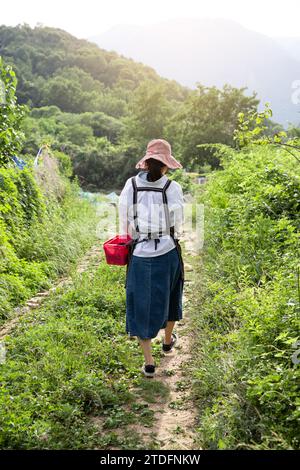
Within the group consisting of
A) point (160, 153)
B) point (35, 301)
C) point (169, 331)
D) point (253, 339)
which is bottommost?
point (35, 301)

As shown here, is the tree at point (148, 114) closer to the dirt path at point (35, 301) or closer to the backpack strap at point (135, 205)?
the dirt path at point (35, 301)

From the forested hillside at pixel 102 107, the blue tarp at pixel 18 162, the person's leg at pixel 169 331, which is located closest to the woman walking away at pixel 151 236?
the person's leg at pixel 169 331

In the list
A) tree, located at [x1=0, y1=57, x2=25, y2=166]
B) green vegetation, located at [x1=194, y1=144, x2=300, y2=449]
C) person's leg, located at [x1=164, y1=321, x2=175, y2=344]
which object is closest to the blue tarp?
tree, located at [x1=0, y1=57, x2=25, y2=166]

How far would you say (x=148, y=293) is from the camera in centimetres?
374

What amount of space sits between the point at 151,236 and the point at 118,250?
328mm

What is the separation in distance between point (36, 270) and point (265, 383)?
14.0 feet

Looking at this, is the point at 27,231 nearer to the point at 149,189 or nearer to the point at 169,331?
the point at 169,331

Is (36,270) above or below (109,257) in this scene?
below

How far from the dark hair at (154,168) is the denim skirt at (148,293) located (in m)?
0.63

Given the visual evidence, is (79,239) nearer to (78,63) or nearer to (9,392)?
(9,392)

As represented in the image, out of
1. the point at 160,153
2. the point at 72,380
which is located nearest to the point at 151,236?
the point at 160,153

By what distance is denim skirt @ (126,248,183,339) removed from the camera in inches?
147
